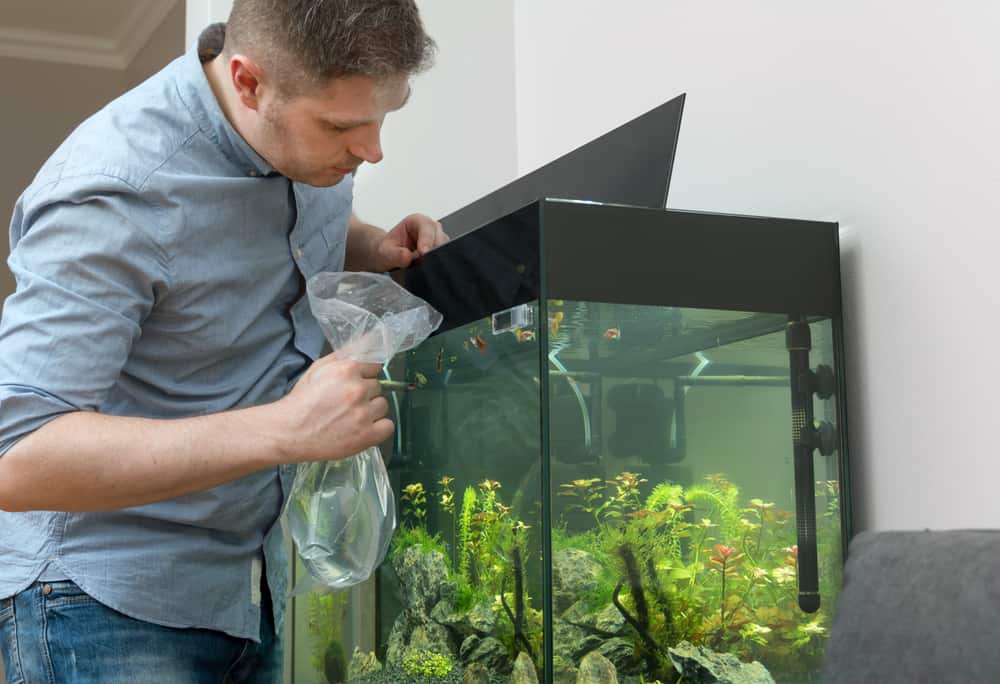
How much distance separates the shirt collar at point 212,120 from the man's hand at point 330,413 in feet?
0.99

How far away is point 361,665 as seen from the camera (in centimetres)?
193

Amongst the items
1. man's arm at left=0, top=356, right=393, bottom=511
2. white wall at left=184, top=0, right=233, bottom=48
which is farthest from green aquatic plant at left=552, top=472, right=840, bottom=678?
white wall at left=184, top=0, right=233, bottom=48

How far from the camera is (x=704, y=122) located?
2223 millimetres

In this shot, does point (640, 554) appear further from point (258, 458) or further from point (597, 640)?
point (258, 458)

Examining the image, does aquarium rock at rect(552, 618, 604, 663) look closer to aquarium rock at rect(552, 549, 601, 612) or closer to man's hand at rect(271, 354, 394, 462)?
aquarium rock at rect(552, 549, 601, 612)

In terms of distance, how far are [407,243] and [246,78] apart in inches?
19.9

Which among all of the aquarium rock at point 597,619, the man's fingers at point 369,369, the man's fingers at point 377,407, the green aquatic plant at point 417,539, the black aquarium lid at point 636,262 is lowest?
the aquarium rock at point 597,619

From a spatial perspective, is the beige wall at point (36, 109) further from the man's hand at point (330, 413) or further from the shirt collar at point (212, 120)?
the man's hand at point (330, 413)

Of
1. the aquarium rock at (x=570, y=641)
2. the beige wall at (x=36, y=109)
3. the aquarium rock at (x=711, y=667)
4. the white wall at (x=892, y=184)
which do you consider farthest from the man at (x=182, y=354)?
the beige wall at (x=36, y=109)

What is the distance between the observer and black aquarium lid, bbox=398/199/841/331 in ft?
5.08

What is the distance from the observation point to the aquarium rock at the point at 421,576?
1.77m

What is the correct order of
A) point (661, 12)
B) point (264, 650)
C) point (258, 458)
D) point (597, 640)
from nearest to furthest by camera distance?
1. point (258, 458)
2. point (597, 640)
3. point (264, 650)
4. point (661, 12)

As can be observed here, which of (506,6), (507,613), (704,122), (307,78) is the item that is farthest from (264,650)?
(506,6)

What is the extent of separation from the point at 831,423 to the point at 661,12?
1.04 meters
